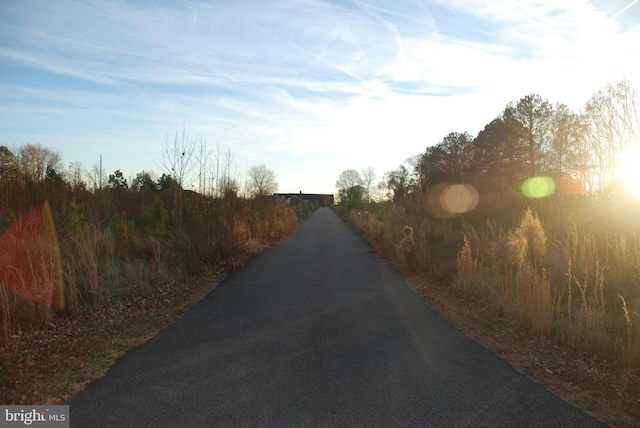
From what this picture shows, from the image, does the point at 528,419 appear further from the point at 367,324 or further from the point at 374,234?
the point at 374,234

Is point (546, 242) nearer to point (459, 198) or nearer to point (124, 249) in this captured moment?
point (124, 249)

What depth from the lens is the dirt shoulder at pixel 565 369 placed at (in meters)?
4.43

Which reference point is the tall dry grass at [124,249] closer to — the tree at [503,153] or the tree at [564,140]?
the tree at [564,140]

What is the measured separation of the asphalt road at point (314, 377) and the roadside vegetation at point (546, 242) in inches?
33.1

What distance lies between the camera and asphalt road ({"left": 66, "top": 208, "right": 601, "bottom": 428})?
4.13m

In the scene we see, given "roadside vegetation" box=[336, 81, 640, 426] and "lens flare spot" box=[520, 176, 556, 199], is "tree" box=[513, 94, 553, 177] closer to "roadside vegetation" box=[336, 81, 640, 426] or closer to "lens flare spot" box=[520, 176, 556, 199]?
"roadside vegetation" box=[336, 81, 640, 426]

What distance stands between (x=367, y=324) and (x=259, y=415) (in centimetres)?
360

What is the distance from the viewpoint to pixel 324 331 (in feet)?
22.9

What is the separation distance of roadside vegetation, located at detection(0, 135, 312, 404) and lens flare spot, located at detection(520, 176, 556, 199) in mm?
13368

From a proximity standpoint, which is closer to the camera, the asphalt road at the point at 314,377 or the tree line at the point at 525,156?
the asphalt road at the point at 314,377

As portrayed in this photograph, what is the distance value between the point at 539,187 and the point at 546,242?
14.4m

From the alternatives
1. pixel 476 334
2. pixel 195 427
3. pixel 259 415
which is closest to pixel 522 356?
pixel 476 334

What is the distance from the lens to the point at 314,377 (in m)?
5.07

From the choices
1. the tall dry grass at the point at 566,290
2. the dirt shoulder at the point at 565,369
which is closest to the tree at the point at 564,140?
the tall dry grass at the point at 566,290
